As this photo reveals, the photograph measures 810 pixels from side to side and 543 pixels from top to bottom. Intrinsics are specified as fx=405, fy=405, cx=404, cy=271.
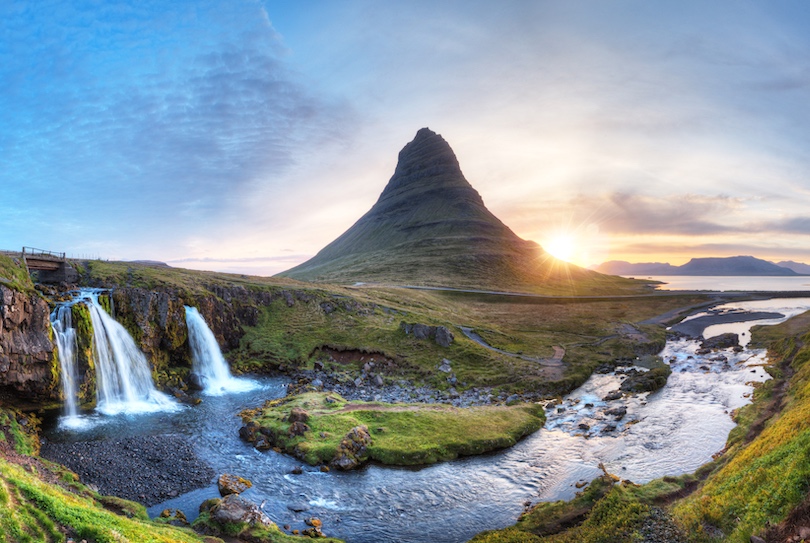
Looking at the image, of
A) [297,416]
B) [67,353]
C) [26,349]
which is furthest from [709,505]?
[67,353]

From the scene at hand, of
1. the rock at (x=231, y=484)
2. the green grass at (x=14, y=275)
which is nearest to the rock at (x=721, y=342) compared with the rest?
the rock at (x=231, y=484)

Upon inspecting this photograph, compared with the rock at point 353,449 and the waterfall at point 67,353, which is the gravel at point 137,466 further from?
the rock at point 353,449

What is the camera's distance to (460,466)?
3581cm

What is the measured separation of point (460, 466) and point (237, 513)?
18924 mm

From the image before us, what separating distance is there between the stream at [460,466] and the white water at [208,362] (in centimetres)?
414

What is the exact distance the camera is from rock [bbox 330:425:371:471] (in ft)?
114

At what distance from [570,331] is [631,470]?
67.4 meters

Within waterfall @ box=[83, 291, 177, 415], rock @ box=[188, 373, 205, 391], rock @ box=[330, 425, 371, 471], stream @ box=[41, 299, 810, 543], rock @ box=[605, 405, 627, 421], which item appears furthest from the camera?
rock @ box=[188, 373, 205, 391]

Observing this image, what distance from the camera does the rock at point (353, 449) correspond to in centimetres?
3487

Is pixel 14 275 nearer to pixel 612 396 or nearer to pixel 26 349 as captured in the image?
pixel 26 349

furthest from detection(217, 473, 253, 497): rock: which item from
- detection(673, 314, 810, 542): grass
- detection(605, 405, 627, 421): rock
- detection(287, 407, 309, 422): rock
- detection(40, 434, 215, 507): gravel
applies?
detection(605, 405, 627, 421): rock

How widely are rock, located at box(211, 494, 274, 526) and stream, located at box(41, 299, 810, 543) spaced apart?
6.21 feet

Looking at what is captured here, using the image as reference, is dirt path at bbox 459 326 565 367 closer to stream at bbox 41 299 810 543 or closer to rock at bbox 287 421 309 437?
stream at bbox 41 299 810 543

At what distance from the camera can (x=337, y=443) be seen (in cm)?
3728
